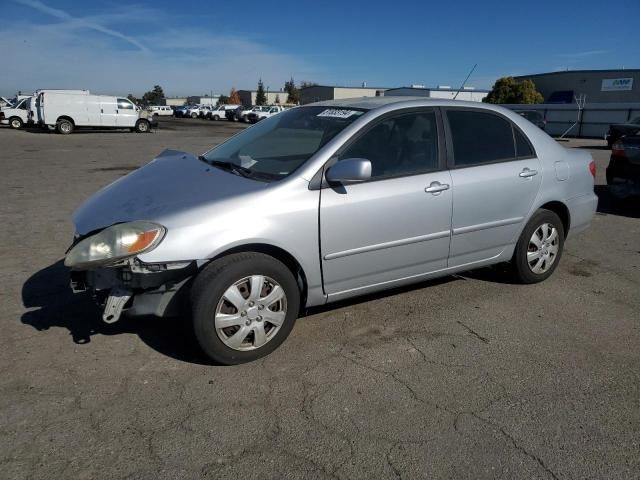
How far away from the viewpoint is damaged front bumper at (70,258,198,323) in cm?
288

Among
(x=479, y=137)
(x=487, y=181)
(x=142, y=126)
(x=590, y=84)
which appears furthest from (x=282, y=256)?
(x=590, y=84)

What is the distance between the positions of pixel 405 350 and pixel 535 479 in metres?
1.26

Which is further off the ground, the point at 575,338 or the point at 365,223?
the point at 365,223

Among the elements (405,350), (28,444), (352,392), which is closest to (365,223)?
(405,350)

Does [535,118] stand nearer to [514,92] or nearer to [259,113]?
[514,92]

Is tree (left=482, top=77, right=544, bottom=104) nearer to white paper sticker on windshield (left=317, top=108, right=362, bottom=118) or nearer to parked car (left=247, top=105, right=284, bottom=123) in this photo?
parked car (left=247, top=105, right=284, bottom=123)

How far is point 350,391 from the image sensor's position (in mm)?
2900

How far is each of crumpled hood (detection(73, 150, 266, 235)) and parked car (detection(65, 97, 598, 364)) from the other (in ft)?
0.05

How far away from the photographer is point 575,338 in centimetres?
359

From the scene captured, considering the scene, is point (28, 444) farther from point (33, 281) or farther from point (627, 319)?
point (627, 319)

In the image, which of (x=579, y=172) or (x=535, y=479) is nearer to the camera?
(x=535, y=479)

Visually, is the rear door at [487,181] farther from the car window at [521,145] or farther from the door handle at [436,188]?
the door handle at [436,188]

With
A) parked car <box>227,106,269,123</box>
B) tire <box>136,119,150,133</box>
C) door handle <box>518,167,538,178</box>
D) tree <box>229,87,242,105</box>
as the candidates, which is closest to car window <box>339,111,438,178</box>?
door handle <box>518,167,538,178</box>

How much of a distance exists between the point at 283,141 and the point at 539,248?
2436 mm
